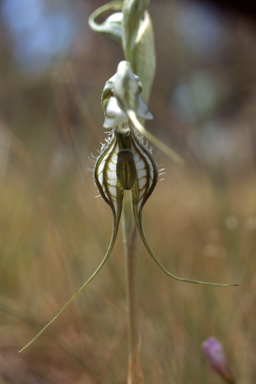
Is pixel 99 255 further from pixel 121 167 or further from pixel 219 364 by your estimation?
pixel 121 167

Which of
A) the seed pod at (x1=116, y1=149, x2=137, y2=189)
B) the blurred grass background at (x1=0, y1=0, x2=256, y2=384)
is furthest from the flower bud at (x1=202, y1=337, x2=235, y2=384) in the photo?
the seed pod at (x1=116, y1=149, x2=137, y2=189)

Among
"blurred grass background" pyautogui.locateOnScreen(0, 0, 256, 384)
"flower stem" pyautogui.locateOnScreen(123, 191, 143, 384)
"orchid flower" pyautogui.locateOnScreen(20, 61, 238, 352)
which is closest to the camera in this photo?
"orchid flower" pyautogui.locateOnScreen(20, 61, 238, 352)

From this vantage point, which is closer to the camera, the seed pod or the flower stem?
the seed pod

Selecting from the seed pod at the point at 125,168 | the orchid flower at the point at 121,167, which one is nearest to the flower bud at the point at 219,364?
the orchid flower at the point at 121,167

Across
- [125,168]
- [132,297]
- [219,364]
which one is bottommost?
[219,364]

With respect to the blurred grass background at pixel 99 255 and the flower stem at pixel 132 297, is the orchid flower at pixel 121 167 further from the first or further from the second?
the blurred grass background at pixel 99 255

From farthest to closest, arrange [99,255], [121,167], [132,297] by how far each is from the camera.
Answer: [99,255] < [132,297] < [121,167]

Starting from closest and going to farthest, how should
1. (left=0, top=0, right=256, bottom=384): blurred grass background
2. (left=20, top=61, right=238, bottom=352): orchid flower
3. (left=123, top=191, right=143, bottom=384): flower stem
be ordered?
(left=20, top=61, right=238, bottom=352): orchid flower, (left=123, top=191, right=143, bottom=384): flower stem, (left=0, top=0, right=256, bottom=384): blurred grass background

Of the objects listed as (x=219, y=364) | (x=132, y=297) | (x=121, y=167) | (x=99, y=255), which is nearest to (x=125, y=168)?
(x=121, y=167)

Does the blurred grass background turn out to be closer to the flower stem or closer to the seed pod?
the flower stem
